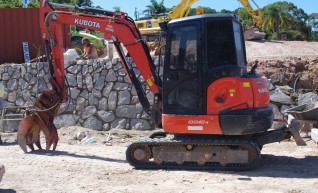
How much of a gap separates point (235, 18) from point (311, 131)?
420 cm

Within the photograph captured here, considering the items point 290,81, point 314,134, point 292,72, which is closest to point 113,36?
point 314,134

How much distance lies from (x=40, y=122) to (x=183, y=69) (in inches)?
142

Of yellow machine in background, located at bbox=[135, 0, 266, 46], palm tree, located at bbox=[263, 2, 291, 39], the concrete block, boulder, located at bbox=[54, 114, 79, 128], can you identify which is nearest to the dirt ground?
the concrete block

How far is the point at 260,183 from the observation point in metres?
7.54

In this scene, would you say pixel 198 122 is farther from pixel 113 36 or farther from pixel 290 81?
pixel 290 81

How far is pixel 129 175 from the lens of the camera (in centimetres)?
825

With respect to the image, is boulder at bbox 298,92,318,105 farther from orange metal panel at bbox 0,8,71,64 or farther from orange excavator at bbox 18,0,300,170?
orange metal panel at bbox 0,8,71,64

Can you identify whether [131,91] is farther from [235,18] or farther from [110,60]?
[235,18]

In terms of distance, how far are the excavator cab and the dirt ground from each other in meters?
1.25

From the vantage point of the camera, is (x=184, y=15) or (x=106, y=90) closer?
(x=106, y=90)

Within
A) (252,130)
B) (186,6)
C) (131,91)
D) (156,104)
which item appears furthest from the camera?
(186,6)

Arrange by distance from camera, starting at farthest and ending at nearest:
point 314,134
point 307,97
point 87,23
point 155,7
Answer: point 155,7 < point 307,97 < point 314,134 < point 87,23

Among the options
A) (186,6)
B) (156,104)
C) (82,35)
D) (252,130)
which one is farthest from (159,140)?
(82,35)

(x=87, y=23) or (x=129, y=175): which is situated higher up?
(x=87, y=23)
